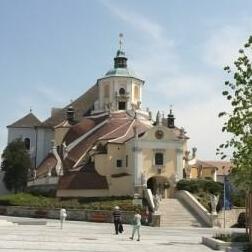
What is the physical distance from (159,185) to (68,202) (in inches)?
409

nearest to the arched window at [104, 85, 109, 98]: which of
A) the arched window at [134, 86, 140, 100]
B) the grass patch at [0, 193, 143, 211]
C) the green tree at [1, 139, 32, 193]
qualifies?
the arched window at [134, 86, 140, 100]

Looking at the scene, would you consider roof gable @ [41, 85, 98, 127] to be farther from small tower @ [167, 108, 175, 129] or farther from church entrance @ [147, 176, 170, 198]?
church entrance @ [147, 176, 170, 198]

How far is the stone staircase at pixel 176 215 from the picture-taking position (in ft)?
166

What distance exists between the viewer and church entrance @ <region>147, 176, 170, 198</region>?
63.4 metres

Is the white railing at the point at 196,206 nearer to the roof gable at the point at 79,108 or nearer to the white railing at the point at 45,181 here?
the white railing at the point at 45,181

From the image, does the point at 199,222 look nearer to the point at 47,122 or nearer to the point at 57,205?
the point at 57,205

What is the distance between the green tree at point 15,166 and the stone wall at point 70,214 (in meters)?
18.0

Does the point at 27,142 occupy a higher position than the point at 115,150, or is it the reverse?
the point at 27,142

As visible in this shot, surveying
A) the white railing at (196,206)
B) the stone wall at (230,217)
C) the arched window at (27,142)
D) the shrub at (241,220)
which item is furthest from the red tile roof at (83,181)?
the arched window at (27,142)

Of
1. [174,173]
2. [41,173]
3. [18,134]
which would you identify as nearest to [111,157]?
[174,173]

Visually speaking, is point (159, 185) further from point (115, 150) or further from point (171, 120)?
point (171, 120)

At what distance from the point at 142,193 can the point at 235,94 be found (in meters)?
39.7

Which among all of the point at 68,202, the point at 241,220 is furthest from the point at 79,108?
the point at 241,220

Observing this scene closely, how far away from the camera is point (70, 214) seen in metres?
54.9
